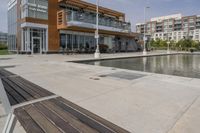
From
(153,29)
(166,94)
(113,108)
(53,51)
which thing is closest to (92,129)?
(113,108)

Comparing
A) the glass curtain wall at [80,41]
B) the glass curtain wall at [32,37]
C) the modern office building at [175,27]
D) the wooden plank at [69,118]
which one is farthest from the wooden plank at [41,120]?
the modern office building at [175,27]

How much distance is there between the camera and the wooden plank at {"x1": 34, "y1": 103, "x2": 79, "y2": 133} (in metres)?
3.15

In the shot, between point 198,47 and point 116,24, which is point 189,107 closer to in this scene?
point 116,24

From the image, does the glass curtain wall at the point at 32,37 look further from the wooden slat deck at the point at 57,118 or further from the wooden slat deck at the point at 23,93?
the wooden slat deck at the point at 57,118

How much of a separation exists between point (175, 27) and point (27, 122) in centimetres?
12575

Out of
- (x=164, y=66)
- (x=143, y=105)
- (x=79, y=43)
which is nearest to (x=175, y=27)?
(x=79, y=43)

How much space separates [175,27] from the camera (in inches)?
4552

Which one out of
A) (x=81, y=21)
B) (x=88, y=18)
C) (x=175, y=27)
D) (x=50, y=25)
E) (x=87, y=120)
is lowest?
(x=87, y=120)

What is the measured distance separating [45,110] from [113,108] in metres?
1.57

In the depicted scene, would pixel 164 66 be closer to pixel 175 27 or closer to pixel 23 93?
pixel 23 93

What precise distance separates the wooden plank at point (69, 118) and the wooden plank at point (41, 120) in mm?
321

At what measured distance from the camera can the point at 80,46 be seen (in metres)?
32.7

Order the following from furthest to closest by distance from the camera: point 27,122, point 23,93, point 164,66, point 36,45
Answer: point 36,45 < point 164,66 < point 23,93 < point 27,122

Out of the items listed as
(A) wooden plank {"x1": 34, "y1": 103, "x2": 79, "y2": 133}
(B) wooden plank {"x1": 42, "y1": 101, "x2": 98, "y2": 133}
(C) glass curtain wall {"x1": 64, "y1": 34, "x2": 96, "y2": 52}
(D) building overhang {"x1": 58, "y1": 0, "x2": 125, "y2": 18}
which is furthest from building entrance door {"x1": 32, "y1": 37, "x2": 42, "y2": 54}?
(A) wooden plank {"x1": 34, "y1": 103, "x2": 79, "y2": 133}
